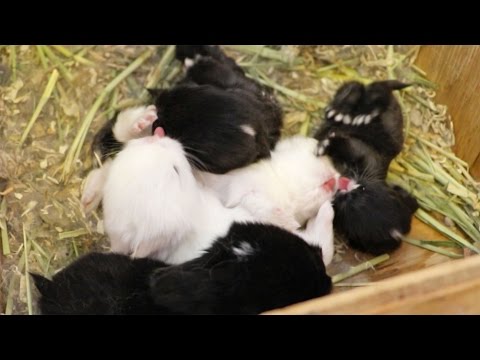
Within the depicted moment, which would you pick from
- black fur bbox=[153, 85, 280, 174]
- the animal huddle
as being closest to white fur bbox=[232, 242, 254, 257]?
the animal huddle

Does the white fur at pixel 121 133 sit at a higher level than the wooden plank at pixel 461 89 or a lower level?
lower

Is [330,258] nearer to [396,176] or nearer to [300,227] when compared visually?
[300,227]

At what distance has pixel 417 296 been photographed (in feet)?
5.56

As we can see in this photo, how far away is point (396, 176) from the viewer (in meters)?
2.75

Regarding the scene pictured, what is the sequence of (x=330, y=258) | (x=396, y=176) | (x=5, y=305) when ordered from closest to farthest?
(x=5, y=305)
(x=330, y=258)
(x=396, y=176)

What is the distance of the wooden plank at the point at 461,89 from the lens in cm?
272

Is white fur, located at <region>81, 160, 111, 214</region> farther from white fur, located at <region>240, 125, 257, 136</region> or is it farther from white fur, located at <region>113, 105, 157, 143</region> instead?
white fur, located at <region>240, 125, 257, 136</region>

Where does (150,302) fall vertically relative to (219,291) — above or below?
below

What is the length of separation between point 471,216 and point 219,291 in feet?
4.08

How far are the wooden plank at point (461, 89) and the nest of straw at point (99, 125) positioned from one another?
4 centimetres

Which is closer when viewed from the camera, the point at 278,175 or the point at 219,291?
the point at 219,291

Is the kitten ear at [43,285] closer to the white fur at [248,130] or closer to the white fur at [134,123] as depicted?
the white fur at [134,123]

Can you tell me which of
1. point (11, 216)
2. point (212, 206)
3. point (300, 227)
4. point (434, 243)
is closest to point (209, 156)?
point (212, 206)

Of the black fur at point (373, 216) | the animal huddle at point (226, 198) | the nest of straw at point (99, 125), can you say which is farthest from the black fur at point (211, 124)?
the nest of straw at point (99, 125)
